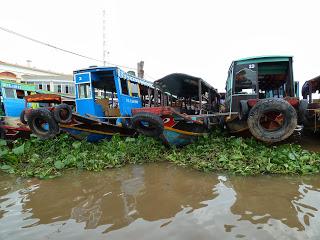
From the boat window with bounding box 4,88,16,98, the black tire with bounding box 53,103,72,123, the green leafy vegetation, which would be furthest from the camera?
the boat window with bounding box 4,88,16,98

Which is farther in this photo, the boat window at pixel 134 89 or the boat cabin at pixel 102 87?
the boat window at pixel 134 89

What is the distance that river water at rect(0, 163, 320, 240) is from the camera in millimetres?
3469

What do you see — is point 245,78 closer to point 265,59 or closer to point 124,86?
point 265,59

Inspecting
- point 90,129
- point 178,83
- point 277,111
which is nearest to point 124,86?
point 178,83

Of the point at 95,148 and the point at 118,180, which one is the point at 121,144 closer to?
the point at 95,148

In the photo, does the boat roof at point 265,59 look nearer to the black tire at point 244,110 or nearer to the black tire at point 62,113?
the black tire at point 244,110

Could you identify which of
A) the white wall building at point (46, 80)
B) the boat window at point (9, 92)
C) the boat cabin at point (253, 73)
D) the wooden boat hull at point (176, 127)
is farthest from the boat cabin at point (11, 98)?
the white wall building at point (46, 80)

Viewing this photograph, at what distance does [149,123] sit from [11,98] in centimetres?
723

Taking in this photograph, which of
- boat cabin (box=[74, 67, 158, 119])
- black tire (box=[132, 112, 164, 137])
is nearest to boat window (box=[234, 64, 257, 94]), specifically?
black tire (box=[132, 112, 164, 137])

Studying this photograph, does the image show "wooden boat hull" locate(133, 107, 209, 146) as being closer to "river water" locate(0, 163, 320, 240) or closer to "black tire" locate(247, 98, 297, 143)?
"river water" locate(0, 163, 320, 240)

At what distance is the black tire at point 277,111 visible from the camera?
6484mm

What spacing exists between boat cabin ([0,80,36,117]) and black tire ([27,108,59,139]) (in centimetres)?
390

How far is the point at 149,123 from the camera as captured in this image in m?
7.07

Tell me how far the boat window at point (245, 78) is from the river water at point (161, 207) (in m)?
3.36
